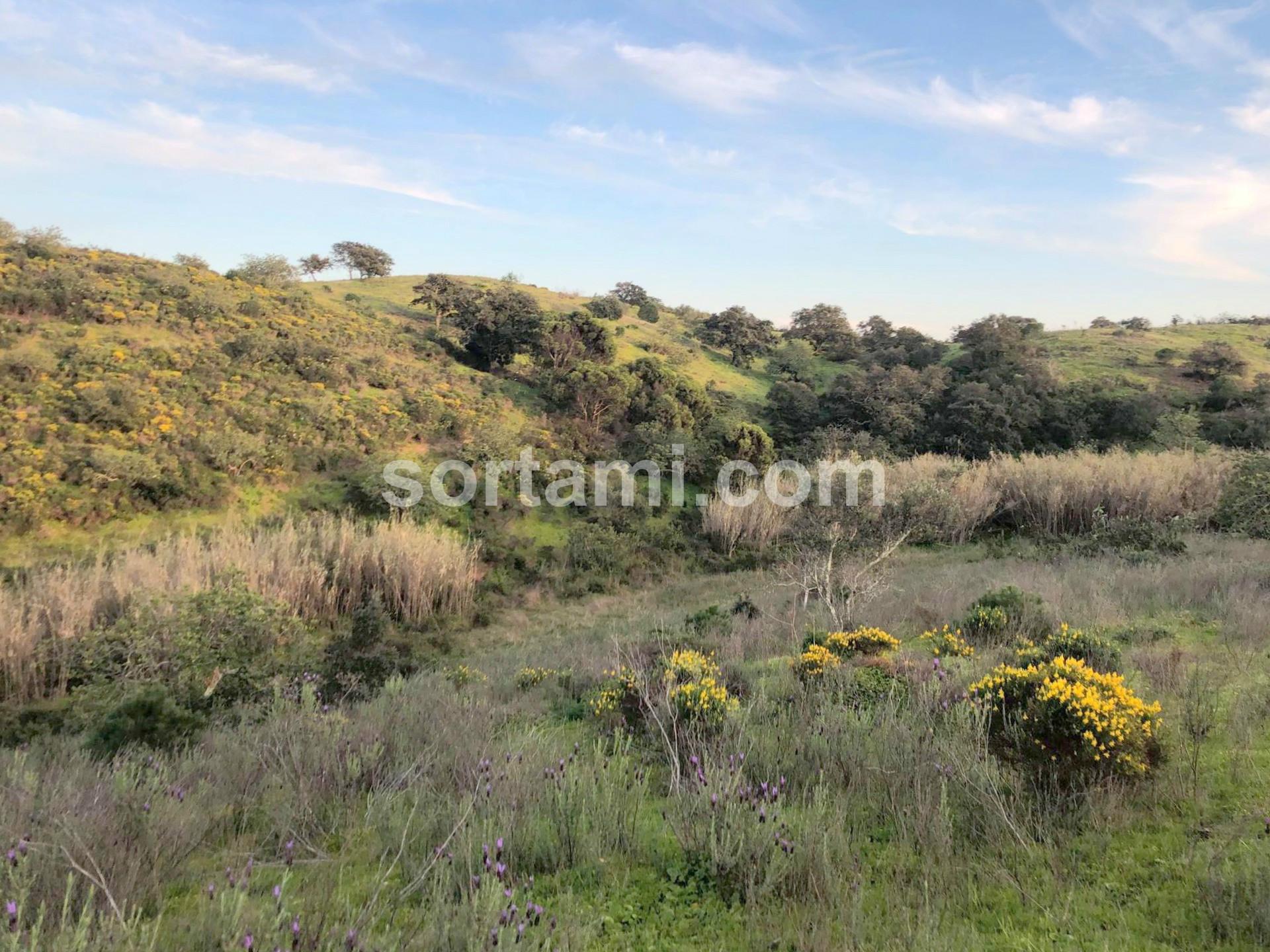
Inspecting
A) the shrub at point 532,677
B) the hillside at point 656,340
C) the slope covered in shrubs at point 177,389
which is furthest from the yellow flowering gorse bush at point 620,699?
the hillside at point 656,340

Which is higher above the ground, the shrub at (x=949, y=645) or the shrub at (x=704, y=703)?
the shrub at (x=704, y=703)

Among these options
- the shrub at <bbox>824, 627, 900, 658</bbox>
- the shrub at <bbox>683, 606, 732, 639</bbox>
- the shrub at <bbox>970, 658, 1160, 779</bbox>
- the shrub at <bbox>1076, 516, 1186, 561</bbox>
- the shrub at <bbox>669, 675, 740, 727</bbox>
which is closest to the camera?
the shrub at <bbox>970, 658, 1160, 779</bbox>

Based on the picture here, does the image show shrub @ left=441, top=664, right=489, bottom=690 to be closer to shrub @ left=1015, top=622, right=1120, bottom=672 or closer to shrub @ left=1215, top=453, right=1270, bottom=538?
shrub @ left=1015, top=622, right=1120, bottom=672

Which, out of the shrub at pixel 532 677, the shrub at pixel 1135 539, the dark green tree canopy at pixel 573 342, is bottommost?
the shrub at pixel 532 677

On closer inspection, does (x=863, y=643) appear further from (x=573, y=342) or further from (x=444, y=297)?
(x=444, y=297)

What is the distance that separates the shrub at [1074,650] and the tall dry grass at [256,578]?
9.35m

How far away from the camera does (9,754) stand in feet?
18.6

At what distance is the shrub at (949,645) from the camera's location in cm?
612

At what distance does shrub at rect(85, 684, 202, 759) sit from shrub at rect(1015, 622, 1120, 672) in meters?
6.84

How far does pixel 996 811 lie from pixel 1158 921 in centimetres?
66

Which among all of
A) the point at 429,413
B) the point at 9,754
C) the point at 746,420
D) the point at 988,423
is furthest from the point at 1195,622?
the point at 988,423

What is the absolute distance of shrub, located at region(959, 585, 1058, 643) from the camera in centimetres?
680

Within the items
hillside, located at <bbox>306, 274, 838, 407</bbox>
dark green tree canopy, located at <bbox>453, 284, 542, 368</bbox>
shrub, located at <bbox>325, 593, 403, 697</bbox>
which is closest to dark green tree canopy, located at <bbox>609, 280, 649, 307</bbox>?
hillside, located at <bbox>306, 274, 838, 407</bbox>

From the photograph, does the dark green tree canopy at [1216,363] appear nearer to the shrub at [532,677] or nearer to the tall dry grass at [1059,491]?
A: the tall dry grass at [1059,491]
